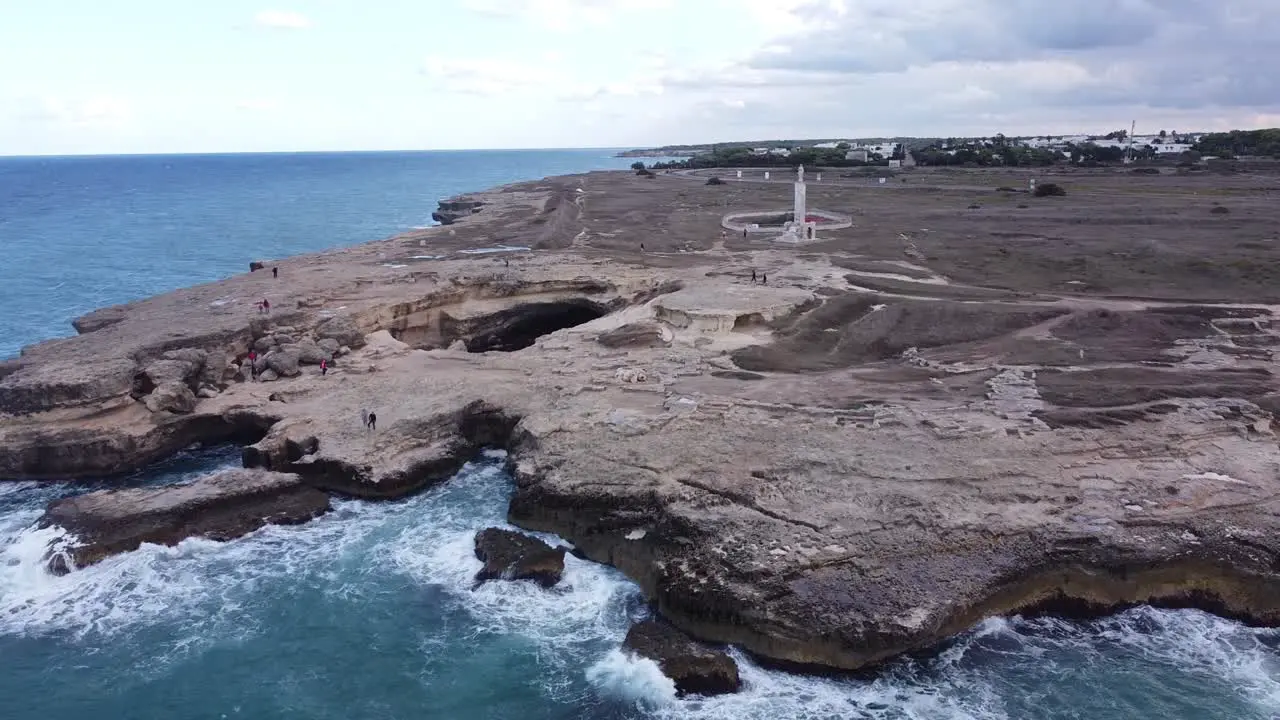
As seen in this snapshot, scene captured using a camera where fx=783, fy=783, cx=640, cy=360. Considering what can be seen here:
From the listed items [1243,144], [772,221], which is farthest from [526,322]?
[1243,144]

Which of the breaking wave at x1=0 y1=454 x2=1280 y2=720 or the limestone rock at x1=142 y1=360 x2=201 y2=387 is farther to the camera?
the limestone rock at x1=142 y1=360 x2=201 y2=387

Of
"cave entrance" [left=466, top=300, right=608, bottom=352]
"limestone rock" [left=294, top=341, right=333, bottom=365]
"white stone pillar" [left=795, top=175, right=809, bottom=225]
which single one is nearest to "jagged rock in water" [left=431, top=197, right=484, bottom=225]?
"white stone pillar" [left=795, top=175, right=809, bottom=225]

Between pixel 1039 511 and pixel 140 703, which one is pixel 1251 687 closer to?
pixel 1039 511

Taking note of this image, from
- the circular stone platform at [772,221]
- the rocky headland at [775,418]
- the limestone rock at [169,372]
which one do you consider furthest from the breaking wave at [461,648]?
the circular stone platform at [772,221]

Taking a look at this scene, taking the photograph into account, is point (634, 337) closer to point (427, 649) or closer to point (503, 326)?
point (503, 326)

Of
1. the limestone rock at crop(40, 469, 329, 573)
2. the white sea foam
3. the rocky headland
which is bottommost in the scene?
the white sea foam

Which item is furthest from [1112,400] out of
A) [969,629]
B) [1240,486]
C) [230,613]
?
[230,613]

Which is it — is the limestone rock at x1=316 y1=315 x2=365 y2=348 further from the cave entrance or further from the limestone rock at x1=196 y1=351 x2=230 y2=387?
the cave entrance
